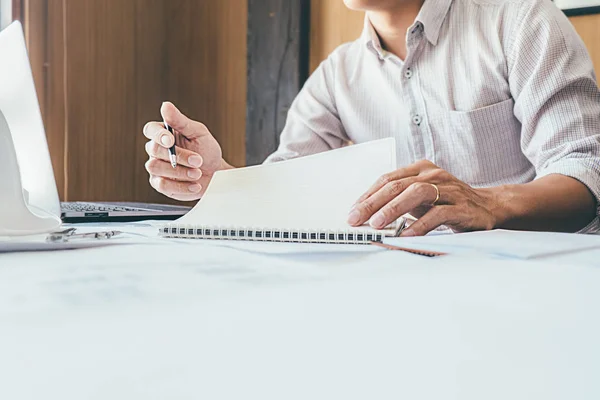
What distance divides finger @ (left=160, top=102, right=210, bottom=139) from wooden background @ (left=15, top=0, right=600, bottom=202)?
1.25 m

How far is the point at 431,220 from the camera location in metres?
0.73

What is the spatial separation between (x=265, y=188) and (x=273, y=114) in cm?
160

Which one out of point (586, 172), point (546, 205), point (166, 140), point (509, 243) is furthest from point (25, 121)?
point (586, 172)

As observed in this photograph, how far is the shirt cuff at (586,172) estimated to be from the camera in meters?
1.04

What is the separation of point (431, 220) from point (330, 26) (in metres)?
1.71

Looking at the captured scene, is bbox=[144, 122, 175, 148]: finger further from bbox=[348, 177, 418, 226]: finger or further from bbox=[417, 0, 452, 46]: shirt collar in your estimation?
bbox=[417, 0, 452, 46]: shirt collar

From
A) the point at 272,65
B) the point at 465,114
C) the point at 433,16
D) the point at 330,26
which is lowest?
the point at 465,114

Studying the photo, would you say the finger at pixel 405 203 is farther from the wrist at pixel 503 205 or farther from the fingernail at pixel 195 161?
the fingernail at pixel 195 161

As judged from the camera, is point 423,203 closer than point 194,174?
Yes

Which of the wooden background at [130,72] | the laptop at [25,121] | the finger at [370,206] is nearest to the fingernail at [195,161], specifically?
the laptop at [25,121]

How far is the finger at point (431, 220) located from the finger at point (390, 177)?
0.06 meters

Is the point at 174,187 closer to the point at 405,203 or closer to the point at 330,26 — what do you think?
the point at 405,203

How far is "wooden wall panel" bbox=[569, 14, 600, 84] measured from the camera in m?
1.73

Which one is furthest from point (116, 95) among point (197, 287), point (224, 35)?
point (197, 287)
